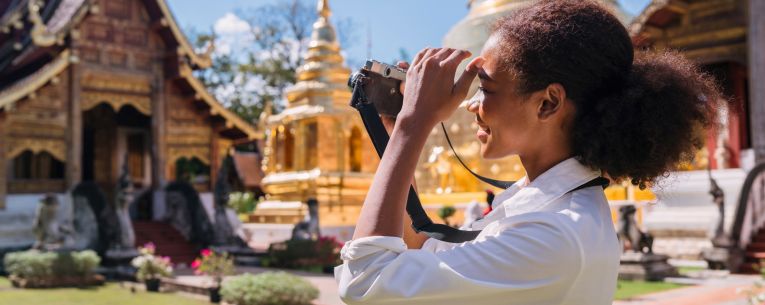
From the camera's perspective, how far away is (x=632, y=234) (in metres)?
11.4

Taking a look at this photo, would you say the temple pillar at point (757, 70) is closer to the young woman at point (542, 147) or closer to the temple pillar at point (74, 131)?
the temple pillar at point (74, 131)

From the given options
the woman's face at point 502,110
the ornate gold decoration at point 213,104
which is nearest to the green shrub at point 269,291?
the woman's face at point 502,110

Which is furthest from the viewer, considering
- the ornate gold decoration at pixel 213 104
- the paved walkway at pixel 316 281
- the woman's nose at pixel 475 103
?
the ornate gold decoration at pixel 213 104

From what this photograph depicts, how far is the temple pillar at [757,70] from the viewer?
14.2 m

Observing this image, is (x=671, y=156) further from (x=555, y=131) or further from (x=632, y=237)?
(x=632, y=237)

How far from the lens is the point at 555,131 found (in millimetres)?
1561

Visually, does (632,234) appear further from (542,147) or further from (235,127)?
(542,147)

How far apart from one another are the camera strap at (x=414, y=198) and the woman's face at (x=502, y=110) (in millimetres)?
162

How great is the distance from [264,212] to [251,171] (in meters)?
19.0

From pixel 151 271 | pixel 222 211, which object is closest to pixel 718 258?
pixel 151 271

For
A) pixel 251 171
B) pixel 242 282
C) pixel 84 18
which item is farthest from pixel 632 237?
pixel 251 171

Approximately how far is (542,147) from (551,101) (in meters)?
0.12

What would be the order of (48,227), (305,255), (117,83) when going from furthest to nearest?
(117,83) < (305,255) < (48,227)

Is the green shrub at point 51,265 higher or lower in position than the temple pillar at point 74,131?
lower
